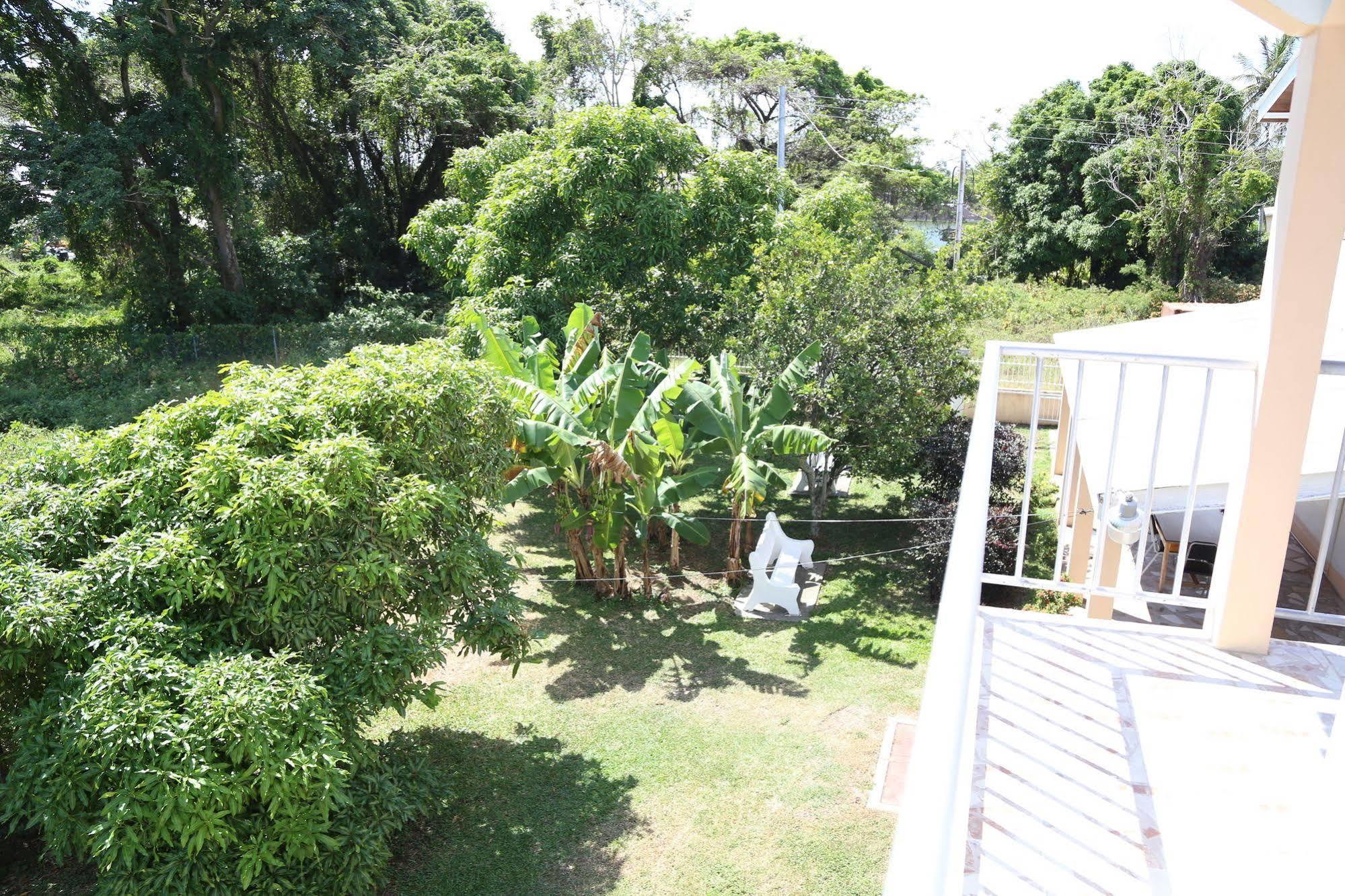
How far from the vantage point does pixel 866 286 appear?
11.9 meters

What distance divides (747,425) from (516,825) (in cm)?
539

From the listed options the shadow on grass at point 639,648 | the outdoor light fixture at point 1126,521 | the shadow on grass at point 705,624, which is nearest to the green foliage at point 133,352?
the shadow on grass at point 705,624

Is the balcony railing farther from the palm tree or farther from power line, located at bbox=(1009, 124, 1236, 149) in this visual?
the palm tree

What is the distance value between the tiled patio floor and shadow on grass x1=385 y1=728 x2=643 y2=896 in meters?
4.38

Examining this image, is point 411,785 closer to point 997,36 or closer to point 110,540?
point 110,540

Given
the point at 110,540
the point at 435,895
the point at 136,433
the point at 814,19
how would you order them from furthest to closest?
the point at 814,19 → the point at 435,895 → the point at 136,433 → the point at 110,540

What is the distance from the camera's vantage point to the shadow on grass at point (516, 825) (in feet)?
20.4

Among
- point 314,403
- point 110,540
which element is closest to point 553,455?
point 314,403

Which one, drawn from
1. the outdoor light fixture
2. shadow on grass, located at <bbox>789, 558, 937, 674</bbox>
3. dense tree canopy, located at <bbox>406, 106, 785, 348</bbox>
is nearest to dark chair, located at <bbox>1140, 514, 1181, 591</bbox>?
shadow on grass, located at <bbox>789, 558, 937, 674</bbox>

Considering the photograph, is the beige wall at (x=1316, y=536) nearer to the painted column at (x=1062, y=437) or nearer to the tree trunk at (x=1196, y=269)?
the painted column at (x=1062, y=437)

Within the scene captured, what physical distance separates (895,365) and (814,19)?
2706cm

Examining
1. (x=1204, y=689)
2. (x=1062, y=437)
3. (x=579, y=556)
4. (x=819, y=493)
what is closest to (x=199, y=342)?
(x=579, y=556)

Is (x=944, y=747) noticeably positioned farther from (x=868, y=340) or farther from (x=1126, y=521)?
(x=868, y=340)

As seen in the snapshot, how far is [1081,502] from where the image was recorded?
9414mm
